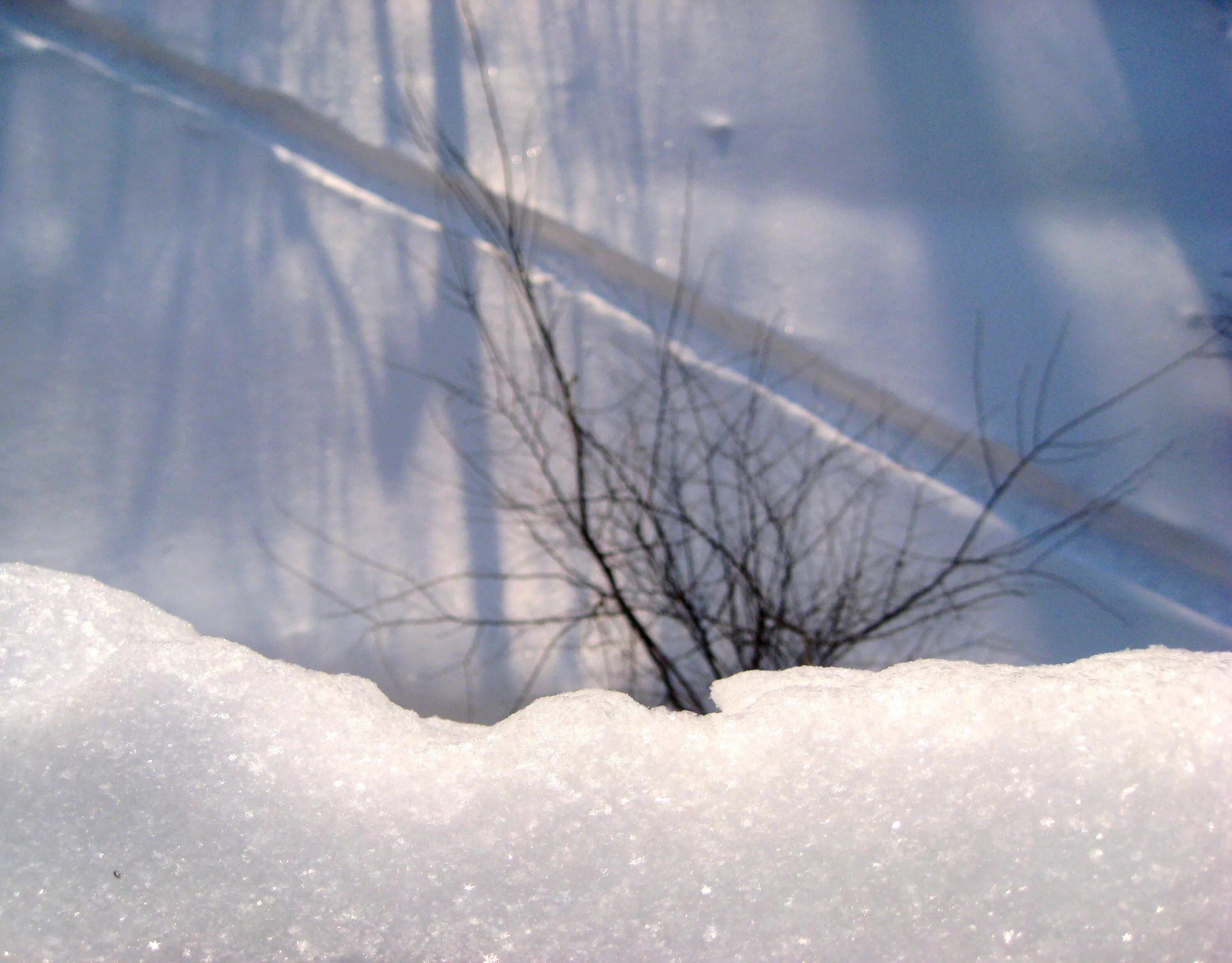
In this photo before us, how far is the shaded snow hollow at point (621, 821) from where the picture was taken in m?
0.69

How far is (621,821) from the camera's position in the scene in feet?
2.35

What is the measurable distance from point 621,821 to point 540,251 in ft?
3.43

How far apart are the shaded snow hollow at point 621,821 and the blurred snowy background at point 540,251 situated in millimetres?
691

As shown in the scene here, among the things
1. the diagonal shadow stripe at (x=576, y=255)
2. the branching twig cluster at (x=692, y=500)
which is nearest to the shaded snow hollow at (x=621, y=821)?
→ the branching twig cluster at (x=692, y=500)

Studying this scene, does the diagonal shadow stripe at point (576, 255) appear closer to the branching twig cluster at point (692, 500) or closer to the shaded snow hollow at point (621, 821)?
the branching twig cluster at point (692, 500)

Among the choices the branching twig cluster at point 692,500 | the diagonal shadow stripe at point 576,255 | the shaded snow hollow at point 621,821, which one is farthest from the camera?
the diagonal shadow stripe at point 576,255

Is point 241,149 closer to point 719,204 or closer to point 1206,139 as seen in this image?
point 719,204

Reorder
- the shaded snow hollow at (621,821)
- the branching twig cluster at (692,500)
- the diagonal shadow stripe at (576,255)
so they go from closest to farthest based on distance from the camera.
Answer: the shaded snow hollow at (621,821)
the branching twig cluster at (692,500)
the diagonal shadow stripe at (576,255)

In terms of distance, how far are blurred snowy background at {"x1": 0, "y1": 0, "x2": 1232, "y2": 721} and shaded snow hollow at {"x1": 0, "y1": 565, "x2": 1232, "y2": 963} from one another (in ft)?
2.27

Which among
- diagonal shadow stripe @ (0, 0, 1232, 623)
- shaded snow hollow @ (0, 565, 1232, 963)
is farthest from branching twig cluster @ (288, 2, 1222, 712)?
shaded snow hollow @ (0, 565, 1232, 963)

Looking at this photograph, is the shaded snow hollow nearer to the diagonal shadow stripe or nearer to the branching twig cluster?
the branching twig cluster

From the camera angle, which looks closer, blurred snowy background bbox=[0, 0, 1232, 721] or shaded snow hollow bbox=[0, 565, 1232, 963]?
shaded snow hollow bbox=[0, 565, 1232, 963]

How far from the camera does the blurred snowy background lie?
1468mm

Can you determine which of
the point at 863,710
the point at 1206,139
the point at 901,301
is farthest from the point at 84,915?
the point at 1206,139
